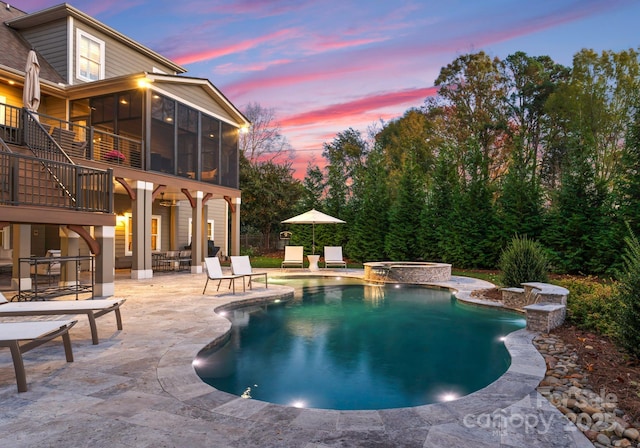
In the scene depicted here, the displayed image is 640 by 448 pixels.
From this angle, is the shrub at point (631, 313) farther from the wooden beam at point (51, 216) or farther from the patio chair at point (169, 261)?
the patio chair at point (169, 261)

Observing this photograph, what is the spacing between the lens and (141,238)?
41.1ft

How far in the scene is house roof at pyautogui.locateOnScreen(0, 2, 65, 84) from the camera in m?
12.4

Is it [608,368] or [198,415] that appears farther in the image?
[608,368]

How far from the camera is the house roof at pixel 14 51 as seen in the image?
12.4 meters

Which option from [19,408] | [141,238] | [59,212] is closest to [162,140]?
[141,238]

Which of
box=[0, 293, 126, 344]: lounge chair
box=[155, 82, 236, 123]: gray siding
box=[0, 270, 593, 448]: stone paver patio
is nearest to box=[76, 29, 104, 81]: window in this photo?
box=[155, 82, 236, 123]: gray siding

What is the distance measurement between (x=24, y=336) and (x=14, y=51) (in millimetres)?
13893

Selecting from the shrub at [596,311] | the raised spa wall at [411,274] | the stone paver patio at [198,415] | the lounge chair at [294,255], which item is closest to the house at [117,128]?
the lounge chair at [294,255]

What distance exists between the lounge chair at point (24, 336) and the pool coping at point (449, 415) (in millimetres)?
1095

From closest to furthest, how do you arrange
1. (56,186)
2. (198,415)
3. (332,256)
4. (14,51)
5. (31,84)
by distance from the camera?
(198,415)
(56,186)
(31,84)
(14,51)
(332,256)

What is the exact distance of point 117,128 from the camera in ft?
→ 43.8

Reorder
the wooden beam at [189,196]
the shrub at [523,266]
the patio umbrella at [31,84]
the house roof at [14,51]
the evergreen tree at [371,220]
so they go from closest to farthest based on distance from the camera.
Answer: the shrub at [523,266] < the patio umbrella at [31,84] < the house roof at [14,51] < the wooden beam at [189,196] < the evergreen tree at [371,220]

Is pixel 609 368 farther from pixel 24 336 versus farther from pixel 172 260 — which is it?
pixel 172 260

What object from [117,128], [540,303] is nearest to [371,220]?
[117,128]
